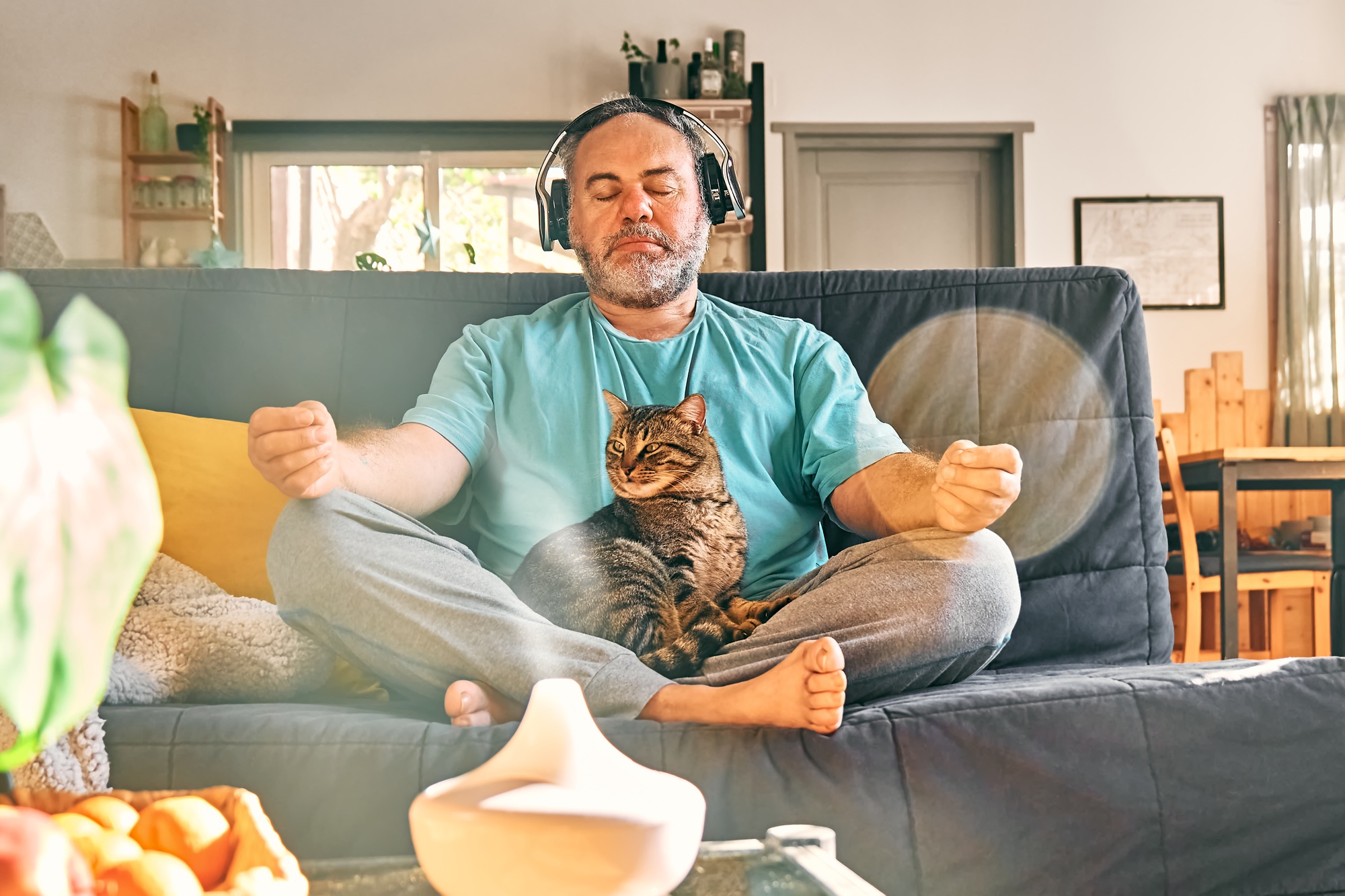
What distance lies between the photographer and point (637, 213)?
1.15 meters

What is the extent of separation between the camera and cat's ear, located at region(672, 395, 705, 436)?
1053 millimetres

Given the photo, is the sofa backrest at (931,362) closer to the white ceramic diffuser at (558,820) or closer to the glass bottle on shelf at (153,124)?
the white ceramic diffuser at (558,820)

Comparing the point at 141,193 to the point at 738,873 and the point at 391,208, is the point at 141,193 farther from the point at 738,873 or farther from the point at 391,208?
the point at 738,873

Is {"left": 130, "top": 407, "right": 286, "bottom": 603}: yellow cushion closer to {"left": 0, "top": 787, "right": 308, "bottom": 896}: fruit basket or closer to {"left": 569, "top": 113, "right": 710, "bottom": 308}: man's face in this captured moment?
{"left": 569, "top": 113, "right": 710, "bottom": 308}: man's face

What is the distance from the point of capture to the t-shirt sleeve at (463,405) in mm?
1035

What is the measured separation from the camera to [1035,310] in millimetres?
1260

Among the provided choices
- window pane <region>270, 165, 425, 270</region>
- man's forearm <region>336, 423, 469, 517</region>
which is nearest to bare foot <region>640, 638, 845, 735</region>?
man's forearm <region>336, 423, 469, 517</region>

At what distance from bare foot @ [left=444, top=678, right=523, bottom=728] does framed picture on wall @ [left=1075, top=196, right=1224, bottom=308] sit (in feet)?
11.5

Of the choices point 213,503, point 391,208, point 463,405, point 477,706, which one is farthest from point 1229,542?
point 391,208

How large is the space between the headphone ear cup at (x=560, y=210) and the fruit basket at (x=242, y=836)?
99 cm

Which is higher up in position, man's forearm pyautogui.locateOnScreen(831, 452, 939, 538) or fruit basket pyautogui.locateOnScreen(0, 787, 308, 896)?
man's forearm pyautogui.locateOnScreen(831, 452, 939, 538)

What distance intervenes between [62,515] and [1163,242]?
4097 millimetres

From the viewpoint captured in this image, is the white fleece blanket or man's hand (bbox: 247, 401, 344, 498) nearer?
man's hand (bbox: 247, 401, 344, 498)

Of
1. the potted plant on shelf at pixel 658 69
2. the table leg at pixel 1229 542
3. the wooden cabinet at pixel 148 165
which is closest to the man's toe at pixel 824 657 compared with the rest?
the table leg at pixel 1229 542
